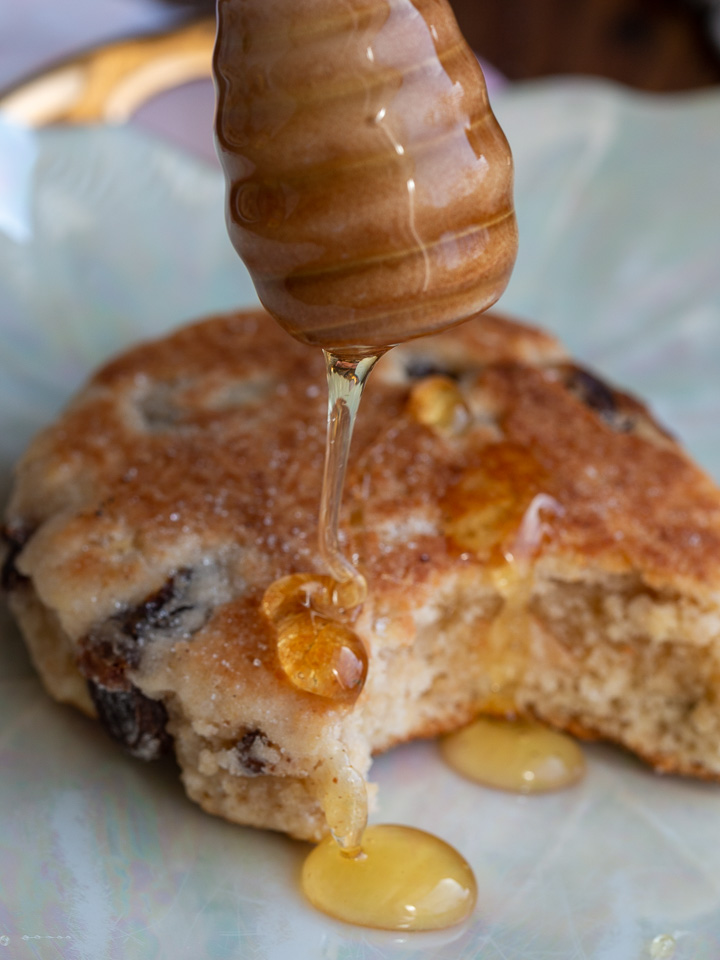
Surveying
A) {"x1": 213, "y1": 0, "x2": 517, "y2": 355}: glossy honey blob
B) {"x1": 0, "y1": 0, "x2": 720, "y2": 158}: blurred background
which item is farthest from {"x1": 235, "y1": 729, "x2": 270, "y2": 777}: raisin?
{"x1": 0, "y1": 0, "x2": 720, "y2": 158}: blurred background

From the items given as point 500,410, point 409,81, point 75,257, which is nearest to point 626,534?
point 500,410

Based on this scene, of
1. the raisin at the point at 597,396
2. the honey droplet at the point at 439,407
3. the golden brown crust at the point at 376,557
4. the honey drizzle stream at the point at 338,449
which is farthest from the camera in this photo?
the raisin at the point at 597,396

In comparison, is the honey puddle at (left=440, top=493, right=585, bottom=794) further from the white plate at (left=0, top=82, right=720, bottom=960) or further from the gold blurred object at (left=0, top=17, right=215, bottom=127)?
the gold blurred object at (left=0, top=17, right=215, bottom=127)

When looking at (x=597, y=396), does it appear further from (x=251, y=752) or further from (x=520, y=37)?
(x=520, y=37)

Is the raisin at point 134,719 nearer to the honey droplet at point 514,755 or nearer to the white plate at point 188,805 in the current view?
the white plate at point 188,805

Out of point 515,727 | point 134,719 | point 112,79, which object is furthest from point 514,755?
point 112,79

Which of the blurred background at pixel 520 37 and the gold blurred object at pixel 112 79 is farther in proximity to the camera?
the blurred background at pixel 520 37

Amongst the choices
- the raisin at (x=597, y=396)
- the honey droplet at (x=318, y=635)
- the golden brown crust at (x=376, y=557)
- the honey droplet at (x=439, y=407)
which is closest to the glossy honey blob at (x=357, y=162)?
the honey droplet at (x=318, y=635)
